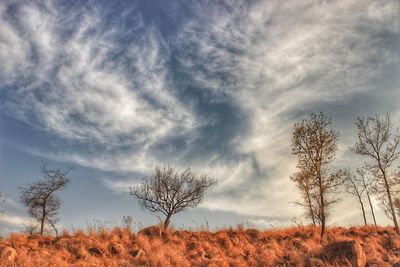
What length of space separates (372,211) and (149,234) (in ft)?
109

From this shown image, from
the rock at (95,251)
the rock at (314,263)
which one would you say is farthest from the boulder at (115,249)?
the rock at (314,263)

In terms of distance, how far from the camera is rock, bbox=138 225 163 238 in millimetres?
18734

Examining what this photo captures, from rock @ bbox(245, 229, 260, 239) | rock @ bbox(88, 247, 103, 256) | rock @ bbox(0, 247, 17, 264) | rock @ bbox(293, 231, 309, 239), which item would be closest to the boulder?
rock @ bbox(88, 247, 103, 256)

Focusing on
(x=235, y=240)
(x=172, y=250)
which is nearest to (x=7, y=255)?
(x=172, y=250)

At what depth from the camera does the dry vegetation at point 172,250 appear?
13.9m

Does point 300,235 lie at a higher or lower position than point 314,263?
higher

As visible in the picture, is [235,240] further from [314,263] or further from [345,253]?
[345,253]

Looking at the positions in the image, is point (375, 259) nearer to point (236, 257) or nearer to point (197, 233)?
point (236, 257)

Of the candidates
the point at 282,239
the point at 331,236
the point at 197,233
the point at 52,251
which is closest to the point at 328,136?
the point at 331,236

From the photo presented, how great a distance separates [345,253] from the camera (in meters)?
13.8

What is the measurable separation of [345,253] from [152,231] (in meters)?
9.72

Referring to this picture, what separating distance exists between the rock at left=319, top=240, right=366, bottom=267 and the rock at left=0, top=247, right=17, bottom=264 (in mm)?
11999

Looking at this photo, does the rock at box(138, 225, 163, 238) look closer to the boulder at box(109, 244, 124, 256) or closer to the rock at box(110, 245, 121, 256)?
the boulder at box(109, 244, 124, 256)

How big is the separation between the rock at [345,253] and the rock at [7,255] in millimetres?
11999
